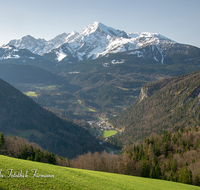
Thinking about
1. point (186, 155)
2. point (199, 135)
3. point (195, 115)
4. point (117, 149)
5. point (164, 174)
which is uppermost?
point (195, 115)

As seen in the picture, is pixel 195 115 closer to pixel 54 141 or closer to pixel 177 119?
pixel 177 119

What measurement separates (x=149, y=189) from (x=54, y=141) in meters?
149

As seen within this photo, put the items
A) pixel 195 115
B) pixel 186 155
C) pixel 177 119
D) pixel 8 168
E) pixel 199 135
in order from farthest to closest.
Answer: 1. pixel 177 119
2. pixel 195 115
3. pixel 199 135
4. pixel 186 155
5. pixel 8 168

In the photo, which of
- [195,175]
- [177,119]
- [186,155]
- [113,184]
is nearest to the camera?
[113,184]

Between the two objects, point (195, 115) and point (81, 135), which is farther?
point (81, 135)

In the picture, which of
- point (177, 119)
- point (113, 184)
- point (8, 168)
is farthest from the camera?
point (177, 119)

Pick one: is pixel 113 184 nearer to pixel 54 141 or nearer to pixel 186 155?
pixel 186 155

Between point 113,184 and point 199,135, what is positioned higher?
point 199,135

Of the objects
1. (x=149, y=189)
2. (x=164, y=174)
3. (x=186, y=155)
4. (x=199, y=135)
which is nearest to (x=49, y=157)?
(x=149, y=189)

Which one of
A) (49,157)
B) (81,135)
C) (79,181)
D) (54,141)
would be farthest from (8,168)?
(81,135)

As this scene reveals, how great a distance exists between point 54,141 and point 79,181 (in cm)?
14800

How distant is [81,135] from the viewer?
198750 millimetres

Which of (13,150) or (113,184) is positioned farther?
(13,150)

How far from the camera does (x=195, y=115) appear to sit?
578ft
